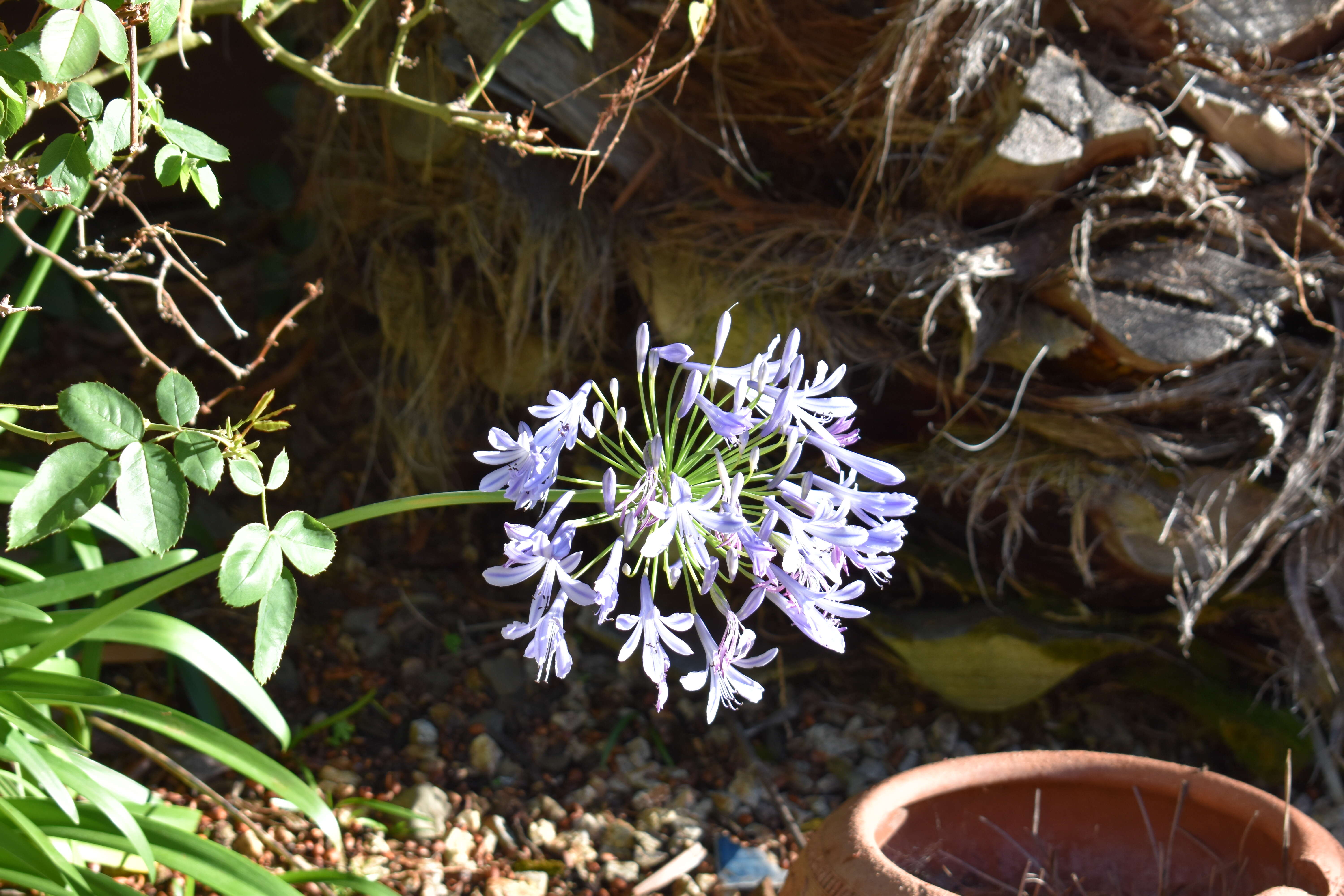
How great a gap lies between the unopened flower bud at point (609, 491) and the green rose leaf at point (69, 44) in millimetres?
523

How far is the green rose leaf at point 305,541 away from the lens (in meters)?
0.77

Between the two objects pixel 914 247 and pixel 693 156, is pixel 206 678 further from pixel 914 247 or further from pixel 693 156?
pixel 914 247

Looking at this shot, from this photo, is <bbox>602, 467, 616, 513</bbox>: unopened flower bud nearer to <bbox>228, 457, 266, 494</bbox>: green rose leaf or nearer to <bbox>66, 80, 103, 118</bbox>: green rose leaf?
<bbox>228, 457, 266, 494</bbox>: green rose leaf

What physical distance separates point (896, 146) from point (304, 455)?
1.75m

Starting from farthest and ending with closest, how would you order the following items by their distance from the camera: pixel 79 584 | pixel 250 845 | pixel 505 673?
1. pixel 505 673
2. pixel 250 845
3. pixel 79 584

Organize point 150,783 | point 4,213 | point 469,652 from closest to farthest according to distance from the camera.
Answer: point 4,213
point 150,783
point 469,652

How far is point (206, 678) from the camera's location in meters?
1.95

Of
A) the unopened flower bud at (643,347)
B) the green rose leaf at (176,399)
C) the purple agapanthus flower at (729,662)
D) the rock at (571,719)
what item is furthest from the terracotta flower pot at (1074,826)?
the rock at (571,719)

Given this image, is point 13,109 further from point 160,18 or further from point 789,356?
point 789,356

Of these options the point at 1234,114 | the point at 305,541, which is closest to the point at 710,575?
the point at 305,541

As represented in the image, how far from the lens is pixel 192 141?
940 millimetres

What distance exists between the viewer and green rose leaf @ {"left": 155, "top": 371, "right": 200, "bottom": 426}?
80 centimetres

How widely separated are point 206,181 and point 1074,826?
137cm

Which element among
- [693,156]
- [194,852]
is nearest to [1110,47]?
[693,156]
